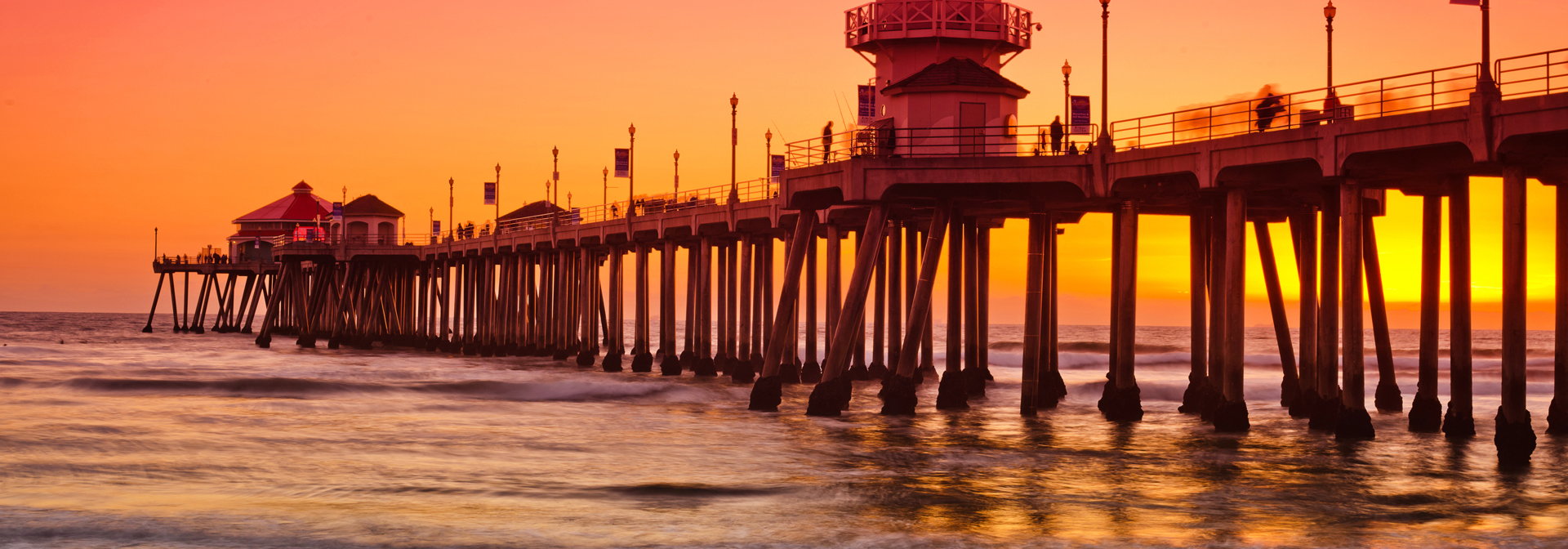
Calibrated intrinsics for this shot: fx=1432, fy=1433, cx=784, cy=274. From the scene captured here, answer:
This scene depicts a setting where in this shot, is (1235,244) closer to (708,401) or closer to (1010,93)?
(1010,93)

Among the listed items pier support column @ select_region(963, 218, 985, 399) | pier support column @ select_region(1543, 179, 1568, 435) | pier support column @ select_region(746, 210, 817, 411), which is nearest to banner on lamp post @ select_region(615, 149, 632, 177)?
pier support column @ select_region(963, 218, 985, 399)

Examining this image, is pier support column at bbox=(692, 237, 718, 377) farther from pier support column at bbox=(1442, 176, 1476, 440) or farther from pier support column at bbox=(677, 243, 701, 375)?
pier support column at bbox=(1442, 176, 1476, 440)

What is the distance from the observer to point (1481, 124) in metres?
21.6

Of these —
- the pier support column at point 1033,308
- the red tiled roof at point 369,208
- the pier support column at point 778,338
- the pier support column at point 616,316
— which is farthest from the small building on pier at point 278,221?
the pier support column at point 1033,308

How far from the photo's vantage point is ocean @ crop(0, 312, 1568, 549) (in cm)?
1753

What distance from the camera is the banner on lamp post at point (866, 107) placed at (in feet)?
126

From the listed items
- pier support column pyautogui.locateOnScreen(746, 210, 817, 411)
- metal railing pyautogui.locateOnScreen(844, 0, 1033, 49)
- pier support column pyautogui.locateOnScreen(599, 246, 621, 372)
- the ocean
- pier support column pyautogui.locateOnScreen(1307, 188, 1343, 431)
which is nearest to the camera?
the ocean

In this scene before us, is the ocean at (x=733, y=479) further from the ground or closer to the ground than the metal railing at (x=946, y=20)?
closer to the ground

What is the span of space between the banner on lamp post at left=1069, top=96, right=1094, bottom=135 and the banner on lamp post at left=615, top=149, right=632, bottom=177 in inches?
1003

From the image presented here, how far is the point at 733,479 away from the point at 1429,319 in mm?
12670

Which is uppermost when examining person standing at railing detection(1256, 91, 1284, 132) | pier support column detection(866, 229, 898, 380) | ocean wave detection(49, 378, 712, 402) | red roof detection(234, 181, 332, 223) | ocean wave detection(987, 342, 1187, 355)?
red roof detection(234, 181, 332, 223)

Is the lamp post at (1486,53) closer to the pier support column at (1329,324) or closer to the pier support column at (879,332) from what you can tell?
the pier support column at (1329,324)

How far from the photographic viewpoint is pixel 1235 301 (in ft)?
88.6

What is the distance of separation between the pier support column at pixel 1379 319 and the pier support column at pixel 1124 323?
4.89 meters
